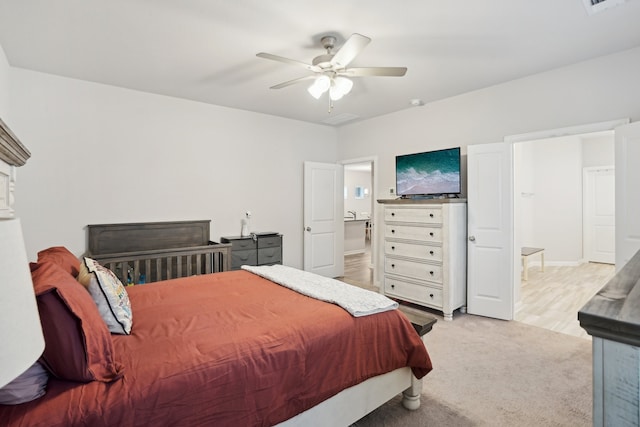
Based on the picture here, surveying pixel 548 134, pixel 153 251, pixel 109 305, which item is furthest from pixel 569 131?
pixel 153 251

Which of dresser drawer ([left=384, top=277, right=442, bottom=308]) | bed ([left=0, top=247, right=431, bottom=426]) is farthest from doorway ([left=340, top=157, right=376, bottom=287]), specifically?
bed ([left=0, top=247, right=431, bottom=426])

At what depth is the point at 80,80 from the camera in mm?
3598

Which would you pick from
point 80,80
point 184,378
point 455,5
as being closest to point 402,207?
point 455,5

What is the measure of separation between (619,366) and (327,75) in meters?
2.61

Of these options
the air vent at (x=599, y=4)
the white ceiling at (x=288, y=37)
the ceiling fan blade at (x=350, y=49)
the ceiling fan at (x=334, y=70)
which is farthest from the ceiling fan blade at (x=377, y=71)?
the air vent at (x=599, y=4)

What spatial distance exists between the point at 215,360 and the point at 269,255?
3331 millimetres

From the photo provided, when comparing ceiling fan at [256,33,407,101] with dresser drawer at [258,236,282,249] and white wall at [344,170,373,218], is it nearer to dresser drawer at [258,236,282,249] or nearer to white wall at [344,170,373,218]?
dresser drawer at [258,236,282,249]

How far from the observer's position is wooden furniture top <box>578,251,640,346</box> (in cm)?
53

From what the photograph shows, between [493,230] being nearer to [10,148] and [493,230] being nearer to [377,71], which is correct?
[377,71]

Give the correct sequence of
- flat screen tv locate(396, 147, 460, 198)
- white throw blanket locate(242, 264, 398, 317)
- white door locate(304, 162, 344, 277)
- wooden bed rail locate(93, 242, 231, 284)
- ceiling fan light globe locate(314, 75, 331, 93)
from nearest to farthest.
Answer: white throw blanket locate(242, 264, 398, 317) < ceiling fan light globe locate(314, 75, 331, 93) < wooden bed rail locate(93, 242, 231, 284) < flat screen tv locate(396, 147, 460, 198) < white door locate(304, 162, 344, 277)

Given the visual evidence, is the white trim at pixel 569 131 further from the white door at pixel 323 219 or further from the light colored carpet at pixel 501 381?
the white door at pixel 323 219

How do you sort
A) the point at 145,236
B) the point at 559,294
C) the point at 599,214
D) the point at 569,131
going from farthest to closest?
the point at 599,214 < the point at 559,294 < the point at 145,236 < the point at 569,131

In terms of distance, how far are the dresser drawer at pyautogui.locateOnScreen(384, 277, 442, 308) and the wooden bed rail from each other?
2050mm

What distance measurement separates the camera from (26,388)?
1060 millimetres
